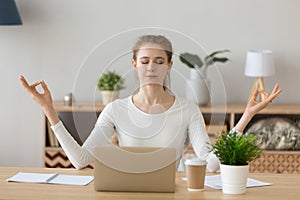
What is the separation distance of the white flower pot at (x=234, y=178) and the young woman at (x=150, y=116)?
0.77 feet

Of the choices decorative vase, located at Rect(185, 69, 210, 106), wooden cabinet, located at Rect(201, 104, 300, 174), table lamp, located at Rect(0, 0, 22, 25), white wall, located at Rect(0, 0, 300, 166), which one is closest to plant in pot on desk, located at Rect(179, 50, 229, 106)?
decorative vase, located at Rect(185, 69, 210, 106)

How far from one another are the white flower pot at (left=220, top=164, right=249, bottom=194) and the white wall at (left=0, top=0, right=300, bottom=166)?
250 cm

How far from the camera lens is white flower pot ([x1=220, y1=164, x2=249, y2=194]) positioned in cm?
222

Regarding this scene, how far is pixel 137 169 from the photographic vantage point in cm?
224

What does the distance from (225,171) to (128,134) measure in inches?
16.2

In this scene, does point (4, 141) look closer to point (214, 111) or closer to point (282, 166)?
point (282, 166)

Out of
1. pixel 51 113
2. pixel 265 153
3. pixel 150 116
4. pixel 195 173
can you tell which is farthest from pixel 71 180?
pixel 265 153

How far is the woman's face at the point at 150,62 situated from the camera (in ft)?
7.43

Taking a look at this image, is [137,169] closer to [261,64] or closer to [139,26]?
[261,64]

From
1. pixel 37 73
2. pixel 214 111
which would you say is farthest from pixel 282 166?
pixel 214 111

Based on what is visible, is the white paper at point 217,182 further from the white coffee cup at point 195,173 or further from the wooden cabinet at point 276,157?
the wooden cabinet at point 276,157

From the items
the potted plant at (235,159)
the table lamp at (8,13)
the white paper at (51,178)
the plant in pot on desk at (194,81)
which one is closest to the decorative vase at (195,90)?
the plant in pot on desk at (194,81)

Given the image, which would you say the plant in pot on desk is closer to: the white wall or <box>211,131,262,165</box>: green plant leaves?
<box>211,131,262,165</box>: green plant leaves

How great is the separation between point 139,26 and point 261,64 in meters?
0.93
